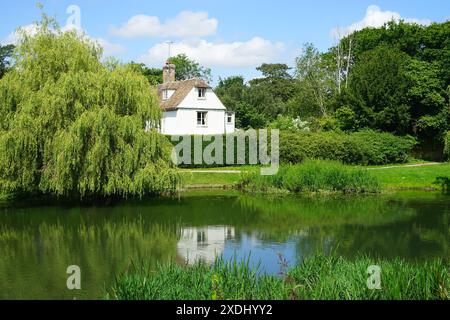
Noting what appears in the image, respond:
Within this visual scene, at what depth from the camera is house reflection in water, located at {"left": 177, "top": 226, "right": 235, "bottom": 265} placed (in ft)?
43.6

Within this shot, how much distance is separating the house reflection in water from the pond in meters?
0.03

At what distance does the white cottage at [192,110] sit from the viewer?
4044 centimetres

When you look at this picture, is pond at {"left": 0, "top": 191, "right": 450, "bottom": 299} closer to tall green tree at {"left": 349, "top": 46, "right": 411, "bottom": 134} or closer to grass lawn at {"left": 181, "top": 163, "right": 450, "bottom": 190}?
grass lawn at {"left": 181, "top": 163, "right": 450, "bottom": 190}

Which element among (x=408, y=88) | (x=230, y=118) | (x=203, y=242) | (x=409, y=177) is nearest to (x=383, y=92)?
(x=408, y=88)

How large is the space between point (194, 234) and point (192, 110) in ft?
83.1

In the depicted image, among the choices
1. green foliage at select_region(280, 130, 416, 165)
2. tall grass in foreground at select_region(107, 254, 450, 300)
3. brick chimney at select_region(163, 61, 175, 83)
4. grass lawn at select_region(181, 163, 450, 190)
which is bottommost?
tall grass in foreground at select_region(107, 254, 450, 300)

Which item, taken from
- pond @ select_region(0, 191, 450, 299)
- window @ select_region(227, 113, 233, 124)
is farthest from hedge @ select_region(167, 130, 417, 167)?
window @ select_region(227, 113, 233, 124)

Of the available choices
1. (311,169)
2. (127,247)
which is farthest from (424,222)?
(127,247)

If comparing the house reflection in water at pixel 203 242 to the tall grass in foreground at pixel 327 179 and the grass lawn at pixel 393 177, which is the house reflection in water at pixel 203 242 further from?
the grass lawn at pixel 393 177

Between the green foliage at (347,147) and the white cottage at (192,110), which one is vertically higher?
the white cottage at (192,110)

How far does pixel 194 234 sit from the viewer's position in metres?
16.2

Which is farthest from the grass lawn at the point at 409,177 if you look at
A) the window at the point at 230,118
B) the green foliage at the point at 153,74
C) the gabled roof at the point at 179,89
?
the green foliage at the point at 153,74

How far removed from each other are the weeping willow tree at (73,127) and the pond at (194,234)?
4.13 ft

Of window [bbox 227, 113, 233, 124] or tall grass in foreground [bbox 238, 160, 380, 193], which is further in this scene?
window [bbox 227, 113, 233, 124]
